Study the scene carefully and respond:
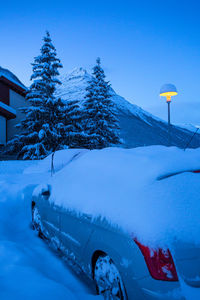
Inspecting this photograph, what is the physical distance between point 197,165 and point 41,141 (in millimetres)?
15217

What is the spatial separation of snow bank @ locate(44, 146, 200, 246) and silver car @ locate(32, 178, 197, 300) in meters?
0.09

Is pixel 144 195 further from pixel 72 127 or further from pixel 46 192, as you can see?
pixel 72 127

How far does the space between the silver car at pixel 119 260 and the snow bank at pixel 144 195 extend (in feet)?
0.29

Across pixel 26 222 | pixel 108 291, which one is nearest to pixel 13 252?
pixel 108 291

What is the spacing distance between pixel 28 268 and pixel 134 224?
1.33 meters

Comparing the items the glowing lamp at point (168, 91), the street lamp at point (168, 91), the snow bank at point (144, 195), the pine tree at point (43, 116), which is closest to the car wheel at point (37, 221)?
the snow bank at point (144, 195)

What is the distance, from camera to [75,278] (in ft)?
8.25

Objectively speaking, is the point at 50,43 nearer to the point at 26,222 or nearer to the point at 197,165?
the point at 26,222

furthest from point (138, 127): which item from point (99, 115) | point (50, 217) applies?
point (50, 217)

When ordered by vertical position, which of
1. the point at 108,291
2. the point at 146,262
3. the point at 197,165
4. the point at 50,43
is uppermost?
the point at 50,43

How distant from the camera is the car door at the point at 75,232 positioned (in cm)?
220

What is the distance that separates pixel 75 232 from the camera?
2.39 meters

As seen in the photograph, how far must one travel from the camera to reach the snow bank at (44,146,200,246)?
63.3 inches

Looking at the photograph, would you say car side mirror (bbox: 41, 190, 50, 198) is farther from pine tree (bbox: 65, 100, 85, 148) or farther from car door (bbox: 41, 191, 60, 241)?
pine tree (bbox: 65, 100, 85, 148)
